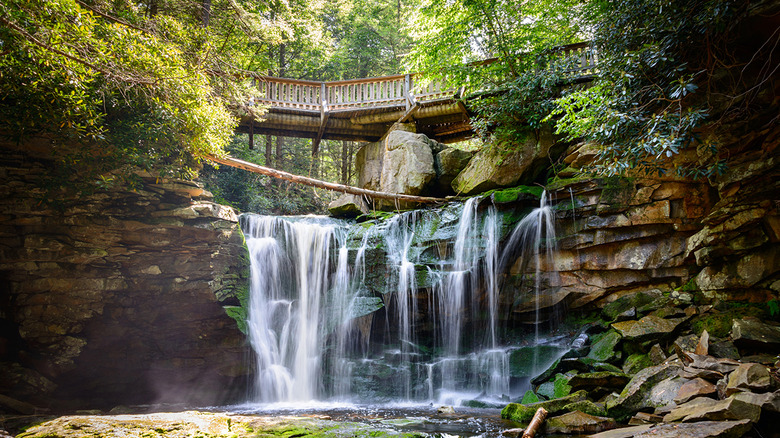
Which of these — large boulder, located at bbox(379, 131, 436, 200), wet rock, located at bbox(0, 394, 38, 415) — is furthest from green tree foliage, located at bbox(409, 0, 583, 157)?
wet rock, located at bbox(0, 394, 38, 415)

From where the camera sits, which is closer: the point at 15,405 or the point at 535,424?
the point at 535,424

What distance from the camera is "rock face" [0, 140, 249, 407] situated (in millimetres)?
7949

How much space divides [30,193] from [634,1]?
12420 mm

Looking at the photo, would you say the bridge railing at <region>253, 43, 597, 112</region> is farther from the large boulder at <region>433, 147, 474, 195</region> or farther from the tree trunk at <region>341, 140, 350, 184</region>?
the tree trunk at <region>341, 140, 350, 184</region>

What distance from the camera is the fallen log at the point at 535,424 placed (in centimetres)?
492

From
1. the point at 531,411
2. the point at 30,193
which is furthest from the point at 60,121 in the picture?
the point at 531,411

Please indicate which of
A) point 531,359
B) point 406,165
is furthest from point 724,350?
point 406,165

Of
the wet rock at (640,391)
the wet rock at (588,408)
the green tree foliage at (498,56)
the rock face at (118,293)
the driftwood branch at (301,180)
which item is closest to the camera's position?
the wet rock at (640,391)

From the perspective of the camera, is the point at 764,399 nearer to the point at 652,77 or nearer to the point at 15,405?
the point at 652,77

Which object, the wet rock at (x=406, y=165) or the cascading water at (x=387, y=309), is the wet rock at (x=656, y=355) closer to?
the cascading water at (x=387, y=309)

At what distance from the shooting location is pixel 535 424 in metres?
5.14

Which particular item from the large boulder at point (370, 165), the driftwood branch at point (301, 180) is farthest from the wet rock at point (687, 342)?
the large boulder at point (370, 165)

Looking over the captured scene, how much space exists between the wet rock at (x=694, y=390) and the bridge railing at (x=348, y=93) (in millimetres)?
11058

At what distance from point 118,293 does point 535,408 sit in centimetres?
900
